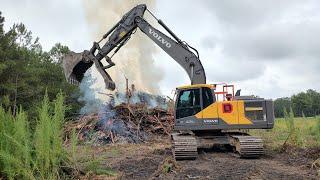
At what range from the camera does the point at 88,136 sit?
872 inches

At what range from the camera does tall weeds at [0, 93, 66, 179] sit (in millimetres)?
7508

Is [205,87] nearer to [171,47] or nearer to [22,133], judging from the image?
[171,47]

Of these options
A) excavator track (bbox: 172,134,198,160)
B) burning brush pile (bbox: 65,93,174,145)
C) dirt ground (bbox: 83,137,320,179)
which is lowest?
dirt ground (bbox: 83,137,320,179)

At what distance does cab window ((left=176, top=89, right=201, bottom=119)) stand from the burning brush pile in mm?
7250

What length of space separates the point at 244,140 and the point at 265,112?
1130 mm

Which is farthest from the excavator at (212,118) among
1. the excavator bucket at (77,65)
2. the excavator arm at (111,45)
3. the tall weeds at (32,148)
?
the tall weeds at (32,148)

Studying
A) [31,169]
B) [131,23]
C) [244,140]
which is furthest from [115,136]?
[31,169]

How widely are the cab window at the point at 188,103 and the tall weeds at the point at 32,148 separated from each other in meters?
7.00

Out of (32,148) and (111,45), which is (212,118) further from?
(32,148)

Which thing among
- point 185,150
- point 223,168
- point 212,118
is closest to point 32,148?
point 223,168

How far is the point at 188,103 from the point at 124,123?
8.56 meters

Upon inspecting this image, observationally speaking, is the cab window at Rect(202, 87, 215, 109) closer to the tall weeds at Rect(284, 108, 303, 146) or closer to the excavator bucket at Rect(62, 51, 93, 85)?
the tall weeds at Rect(284, 108, 303, 146)

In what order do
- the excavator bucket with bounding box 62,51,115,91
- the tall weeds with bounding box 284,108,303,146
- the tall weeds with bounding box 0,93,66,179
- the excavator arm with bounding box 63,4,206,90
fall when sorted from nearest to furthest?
the tall weeds with bounding box 0,93,66,179, the tall weeds with bounding box 284,108,303,146, the excavator arm with bounding box 63,4,206,90, the excavator bucket with bounding box 62,51,115,91

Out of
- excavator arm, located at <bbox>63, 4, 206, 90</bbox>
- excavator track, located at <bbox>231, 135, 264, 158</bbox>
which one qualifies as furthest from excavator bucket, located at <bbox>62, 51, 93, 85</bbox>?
excavator track, located at <bbox>231, 135, 264, 158</bbox>
